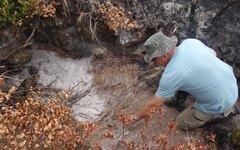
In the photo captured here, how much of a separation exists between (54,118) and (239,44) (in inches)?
Answer: 135

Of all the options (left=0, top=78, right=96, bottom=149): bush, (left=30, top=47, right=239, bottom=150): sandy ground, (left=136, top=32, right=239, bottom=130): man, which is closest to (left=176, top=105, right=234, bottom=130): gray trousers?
(left=30, top=47, right=239, bottom=150): sandy ground

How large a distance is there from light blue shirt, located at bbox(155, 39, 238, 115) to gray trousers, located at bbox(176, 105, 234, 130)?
35 cm

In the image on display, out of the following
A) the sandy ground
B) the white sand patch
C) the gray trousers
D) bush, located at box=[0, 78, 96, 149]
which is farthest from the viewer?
the white sand patch

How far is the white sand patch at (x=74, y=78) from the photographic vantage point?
608cm

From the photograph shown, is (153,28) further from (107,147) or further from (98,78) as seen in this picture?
(107,147)

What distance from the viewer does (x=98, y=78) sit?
254 inches

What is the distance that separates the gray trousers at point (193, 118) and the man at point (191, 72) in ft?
0.92

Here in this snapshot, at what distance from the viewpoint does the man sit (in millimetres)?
4059

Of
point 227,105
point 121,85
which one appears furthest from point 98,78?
point 227,105

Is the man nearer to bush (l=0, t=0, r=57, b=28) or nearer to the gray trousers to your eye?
the gray trousers

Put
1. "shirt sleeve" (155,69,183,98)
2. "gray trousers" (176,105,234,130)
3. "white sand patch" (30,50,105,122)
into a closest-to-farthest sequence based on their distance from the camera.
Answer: "shirt sleeve" (155,69,183,98) < "gray trousers" (176,105,234,130) < "white sand patch" (30,50,105,122)

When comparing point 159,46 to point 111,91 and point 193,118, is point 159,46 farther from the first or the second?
point 111,91

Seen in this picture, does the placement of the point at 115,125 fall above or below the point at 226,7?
below

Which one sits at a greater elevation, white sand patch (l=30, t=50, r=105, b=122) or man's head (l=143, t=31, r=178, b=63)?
man's head (l=143, t=31, r=178, b=63)
